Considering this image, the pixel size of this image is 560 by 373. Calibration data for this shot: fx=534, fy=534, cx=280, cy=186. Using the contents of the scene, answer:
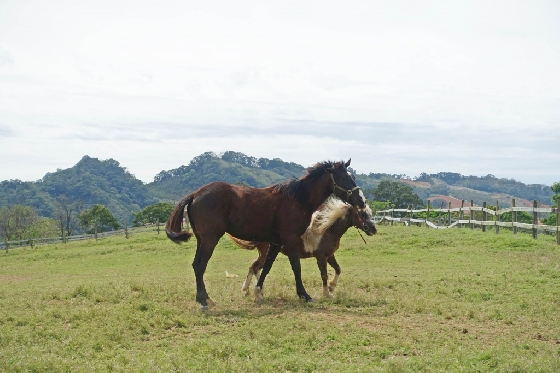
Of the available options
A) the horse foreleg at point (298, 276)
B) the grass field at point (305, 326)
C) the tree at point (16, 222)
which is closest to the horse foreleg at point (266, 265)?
the grass field at point (305, 326)

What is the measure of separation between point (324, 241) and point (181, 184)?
448 ft

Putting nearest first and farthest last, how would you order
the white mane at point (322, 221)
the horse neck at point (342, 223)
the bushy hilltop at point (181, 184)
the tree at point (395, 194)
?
the white mane at point (322, 221)
the horse neck at point (342, 223)
the tree at point (395, 194)
the bushy hilltop at point (181, 184)

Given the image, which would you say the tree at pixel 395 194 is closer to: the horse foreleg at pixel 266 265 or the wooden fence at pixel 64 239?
the wooden fence at pixel 64 239

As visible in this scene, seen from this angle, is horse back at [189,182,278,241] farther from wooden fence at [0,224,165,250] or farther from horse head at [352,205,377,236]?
wooden fence at [0,224,165,250]

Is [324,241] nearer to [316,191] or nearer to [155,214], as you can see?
[316,191]

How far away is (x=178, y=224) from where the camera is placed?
10.3 metres

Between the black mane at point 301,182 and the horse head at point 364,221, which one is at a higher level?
the black mane at point 301,182

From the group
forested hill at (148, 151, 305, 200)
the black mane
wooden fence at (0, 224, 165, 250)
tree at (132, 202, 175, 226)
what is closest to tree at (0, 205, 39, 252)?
tree at (132, 202, 175, 226)

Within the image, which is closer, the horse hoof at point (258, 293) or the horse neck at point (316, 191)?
the horse hoof at point (258, 293)

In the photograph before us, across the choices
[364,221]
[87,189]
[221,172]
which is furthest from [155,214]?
[221,172]

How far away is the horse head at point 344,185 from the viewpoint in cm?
1093

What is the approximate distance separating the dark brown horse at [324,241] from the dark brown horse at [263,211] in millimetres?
469

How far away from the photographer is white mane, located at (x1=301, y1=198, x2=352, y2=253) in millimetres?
11570

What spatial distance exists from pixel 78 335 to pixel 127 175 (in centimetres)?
13575
